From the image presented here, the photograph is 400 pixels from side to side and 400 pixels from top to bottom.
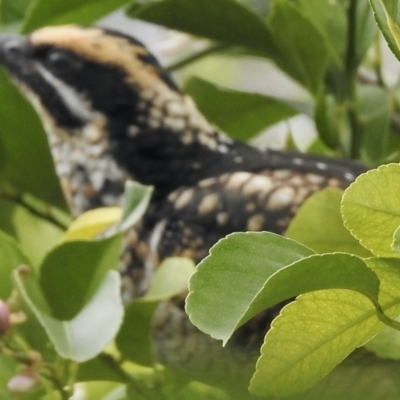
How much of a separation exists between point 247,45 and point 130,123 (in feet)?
0.40

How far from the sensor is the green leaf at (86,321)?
371 mm

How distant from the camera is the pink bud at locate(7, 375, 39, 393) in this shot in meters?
0.39

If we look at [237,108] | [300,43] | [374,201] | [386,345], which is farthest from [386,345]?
[237,108]

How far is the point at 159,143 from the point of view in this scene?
0.69m

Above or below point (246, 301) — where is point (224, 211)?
below

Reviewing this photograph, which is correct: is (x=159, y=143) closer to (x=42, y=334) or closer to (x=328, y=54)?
(x=328, y=54)

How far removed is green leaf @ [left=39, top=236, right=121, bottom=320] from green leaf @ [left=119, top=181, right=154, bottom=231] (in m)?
0.02

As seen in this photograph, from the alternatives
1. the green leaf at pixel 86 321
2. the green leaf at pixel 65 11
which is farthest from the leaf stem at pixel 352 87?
the green leaf at pixel 86 321

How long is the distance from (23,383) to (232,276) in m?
0.16

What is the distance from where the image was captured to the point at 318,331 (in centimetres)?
29

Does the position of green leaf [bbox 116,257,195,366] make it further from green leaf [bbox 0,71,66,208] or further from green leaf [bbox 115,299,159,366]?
green leaf [bbox 0,71,66,208]

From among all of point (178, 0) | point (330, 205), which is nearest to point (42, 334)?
point (330, 205)

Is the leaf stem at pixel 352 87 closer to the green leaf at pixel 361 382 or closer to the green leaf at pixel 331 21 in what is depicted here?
the green leaf at pixel 331 21

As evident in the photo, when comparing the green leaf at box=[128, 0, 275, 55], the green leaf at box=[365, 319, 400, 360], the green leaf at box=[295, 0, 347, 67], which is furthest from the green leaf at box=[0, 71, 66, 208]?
the green leaf at box=[365, 319, 400, 360]
